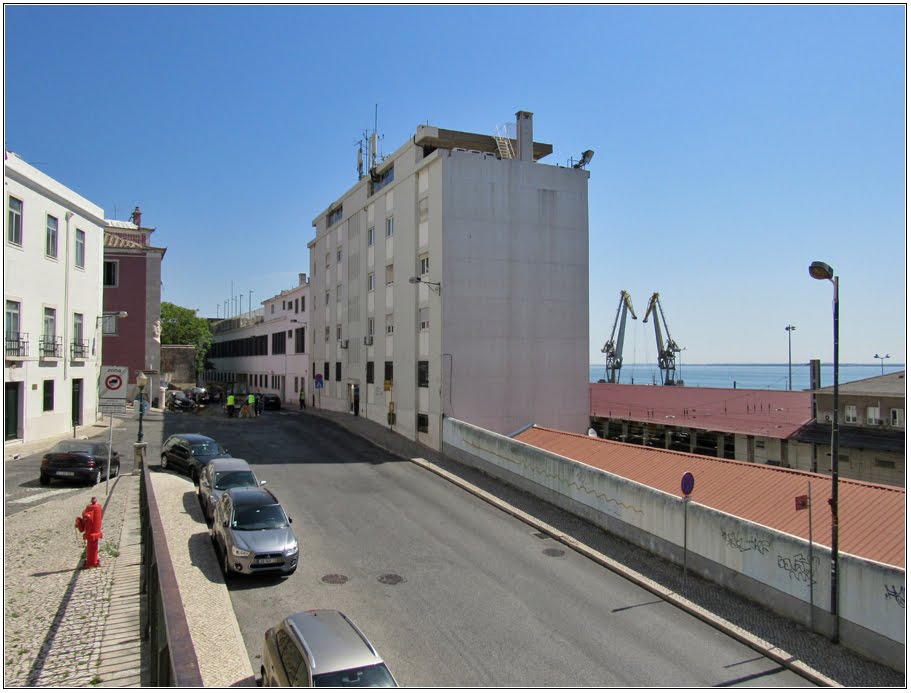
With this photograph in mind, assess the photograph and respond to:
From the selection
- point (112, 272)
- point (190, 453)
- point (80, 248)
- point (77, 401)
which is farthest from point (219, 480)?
→ point (112, 272)

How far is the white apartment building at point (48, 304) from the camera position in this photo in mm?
26781

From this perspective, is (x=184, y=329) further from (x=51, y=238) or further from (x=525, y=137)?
(x=525, y=137)

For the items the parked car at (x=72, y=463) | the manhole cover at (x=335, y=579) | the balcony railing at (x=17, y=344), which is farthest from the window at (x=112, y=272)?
the manhole cover at (x=335, y=579)

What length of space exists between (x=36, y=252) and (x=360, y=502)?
19813 millimetres

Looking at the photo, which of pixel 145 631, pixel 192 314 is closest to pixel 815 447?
pixel 145 631

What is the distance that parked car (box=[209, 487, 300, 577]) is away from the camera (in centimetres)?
1336

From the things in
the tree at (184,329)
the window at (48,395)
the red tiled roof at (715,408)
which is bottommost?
the red tiled roof at (715,408)

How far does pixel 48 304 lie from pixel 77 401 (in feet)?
20.3

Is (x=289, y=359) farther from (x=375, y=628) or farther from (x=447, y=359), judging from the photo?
(x=375, y=628)

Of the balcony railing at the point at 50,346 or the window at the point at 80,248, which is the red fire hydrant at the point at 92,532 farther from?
the window at the point at 80,248

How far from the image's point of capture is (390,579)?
13898 mm

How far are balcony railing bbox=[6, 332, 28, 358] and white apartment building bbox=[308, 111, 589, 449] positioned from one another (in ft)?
56.1

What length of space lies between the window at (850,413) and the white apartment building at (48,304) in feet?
123

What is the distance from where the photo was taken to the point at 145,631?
984 centimetres
